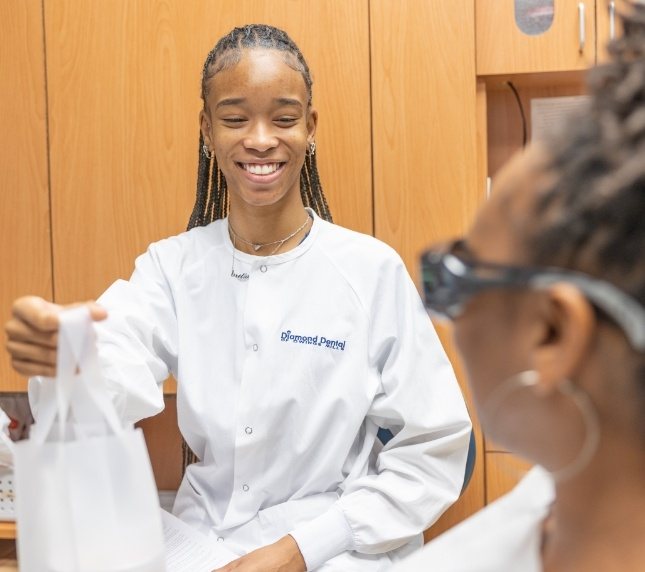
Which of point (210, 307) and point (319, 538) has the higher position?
point (210, 307)

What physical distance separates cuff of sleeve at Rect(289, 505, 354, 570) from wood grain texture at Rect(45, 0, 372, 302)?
75 cm

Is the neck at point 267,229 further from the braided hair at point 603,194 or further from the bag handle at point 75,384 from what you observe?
the braided hair at point 603,194

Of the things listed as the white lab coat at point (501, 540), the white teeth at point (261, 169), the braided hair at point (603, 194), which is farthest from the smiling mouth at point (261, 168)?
the braided hair at point (603, 194)

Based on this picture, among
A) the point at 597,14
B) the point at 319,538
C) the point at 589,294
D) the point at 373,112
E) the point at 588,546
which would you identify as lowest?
the point at 319,538

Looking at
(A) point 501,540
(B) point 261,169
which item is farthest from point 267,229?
(A) point 501,540

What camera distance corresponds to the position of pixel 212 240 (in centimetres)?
167

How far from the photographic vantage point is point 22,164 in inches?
78.5

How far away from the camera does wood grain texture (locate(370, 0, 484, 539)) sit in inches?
73.1

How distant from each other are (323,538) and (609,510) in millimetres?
846

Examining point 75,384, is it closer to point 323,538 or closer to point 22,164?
point 323,538

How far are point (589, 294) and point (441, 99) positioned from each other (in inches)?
53.5

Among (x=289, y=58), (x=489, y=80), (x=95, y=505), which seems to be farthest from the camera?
(x=489, y=80)

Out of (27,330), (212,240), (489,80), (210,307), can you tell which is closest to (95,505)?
(27,330)

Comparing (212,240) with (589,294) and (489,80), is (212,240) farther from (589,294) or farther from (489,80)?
(589,294)
